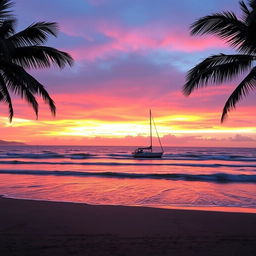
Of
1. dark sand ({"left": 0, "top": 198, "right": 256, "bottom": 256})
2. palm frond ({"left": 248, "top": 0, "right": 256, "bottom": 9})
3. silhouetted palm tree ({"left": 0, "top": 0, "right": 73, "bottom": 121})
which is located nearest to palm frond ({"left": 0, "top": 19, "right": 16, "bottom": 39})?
silhouetted palm tree ({"left": 0, "top": 0, "right": 73, "bottom": 121})

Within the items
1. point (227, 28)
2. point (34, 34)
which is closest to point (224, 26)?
point (227, 28)

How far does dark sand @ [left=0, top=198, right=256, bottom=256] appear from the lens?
15.7ft

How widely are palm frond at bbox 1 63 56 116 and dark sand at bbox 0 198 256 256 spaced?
10.5ft

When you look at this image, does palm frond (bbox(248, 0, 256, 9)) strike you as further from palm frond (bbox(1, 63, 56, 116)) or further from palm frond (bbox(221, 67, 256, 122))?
palm frond (bbox(1, 63, 56, 116))

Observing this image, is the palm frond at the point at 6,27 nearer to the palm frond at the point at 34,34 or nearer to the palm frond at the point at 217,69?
the palm frond at the point at 34,34

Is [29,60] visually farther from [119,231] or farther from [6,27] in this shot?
[119,231]

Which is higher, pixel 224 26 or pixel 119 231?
pixel 224 26

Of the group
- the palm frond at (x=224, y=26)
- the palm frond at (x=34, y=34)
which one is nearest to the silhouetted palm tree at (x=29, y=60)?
the palm frond at (x=34, y=34)

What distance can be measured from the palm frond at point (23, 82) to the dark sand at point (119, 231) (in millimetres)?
3213

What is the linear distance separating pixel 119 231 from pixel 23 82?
5851 mm

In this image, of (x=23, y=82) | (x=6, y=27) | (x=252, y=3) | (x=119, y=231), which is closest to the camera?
(x=119, y=231)

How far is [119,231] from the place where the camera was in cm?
616

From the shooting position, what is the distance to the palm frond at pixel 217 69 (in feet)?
27.8

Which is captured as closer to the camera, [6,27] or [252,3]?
[252,3]
